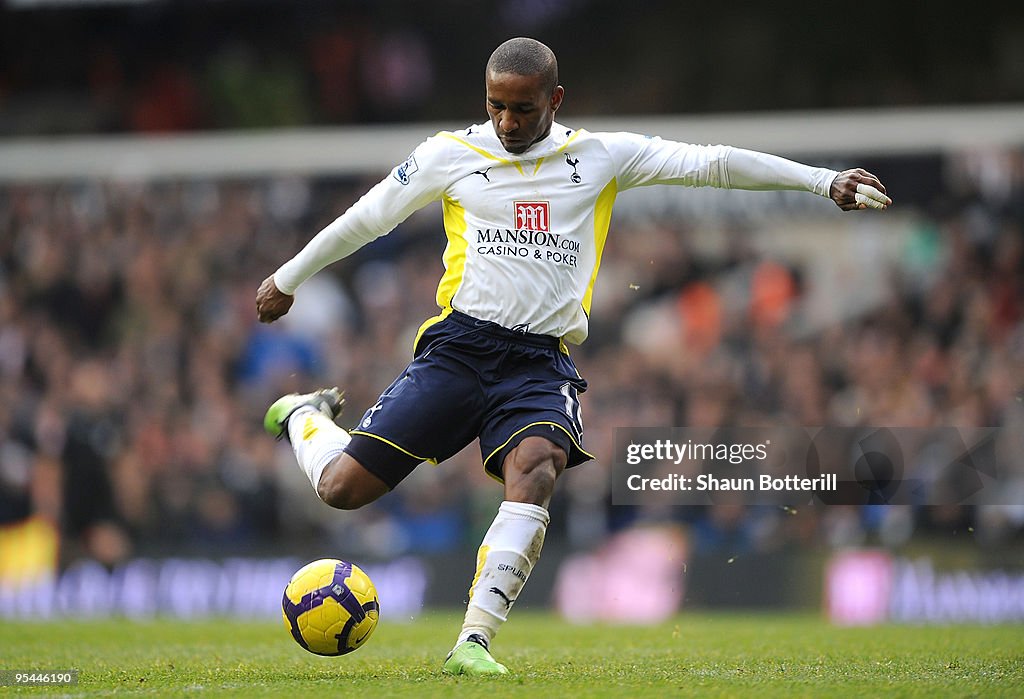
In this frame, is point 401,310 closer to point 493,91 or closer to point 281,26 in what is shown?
point 281,26

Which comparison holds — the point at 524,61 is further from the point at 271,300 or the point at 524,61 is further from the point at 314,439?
the point at 314,439

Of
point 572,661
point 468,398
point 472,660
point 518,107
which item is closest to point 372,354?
point 572,661

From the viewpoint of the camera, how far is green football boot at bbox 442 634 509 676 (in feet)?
17.7

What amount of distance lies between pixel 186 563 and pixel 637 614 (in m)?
4.31

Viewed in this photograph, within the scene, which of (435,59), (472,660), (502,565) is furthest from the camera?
(435,59)

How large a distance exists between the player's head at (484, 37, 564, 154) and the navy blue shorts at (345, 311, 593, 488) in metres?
0.81

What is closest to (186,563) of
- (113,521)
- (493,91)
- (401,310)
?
(113,521)

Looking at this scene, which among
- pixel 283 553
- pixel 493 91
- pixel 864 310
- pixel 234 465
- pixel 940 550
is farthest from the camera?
pixel 864 310

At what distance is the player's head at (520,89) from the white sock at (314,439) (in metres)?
1.51

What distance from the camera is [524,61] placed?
5730 mm

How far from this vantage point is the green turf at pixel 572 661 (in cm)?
514

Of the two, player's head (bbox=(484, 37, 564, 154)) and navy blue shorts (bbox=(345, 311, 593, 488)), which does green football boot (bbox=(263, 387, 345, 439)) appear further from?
player's head (bbox=(484, 37, 564, 154))

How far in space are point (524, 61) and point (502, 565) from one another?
197 centimetres

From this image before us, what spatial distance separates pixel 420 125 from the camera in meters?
19.0
